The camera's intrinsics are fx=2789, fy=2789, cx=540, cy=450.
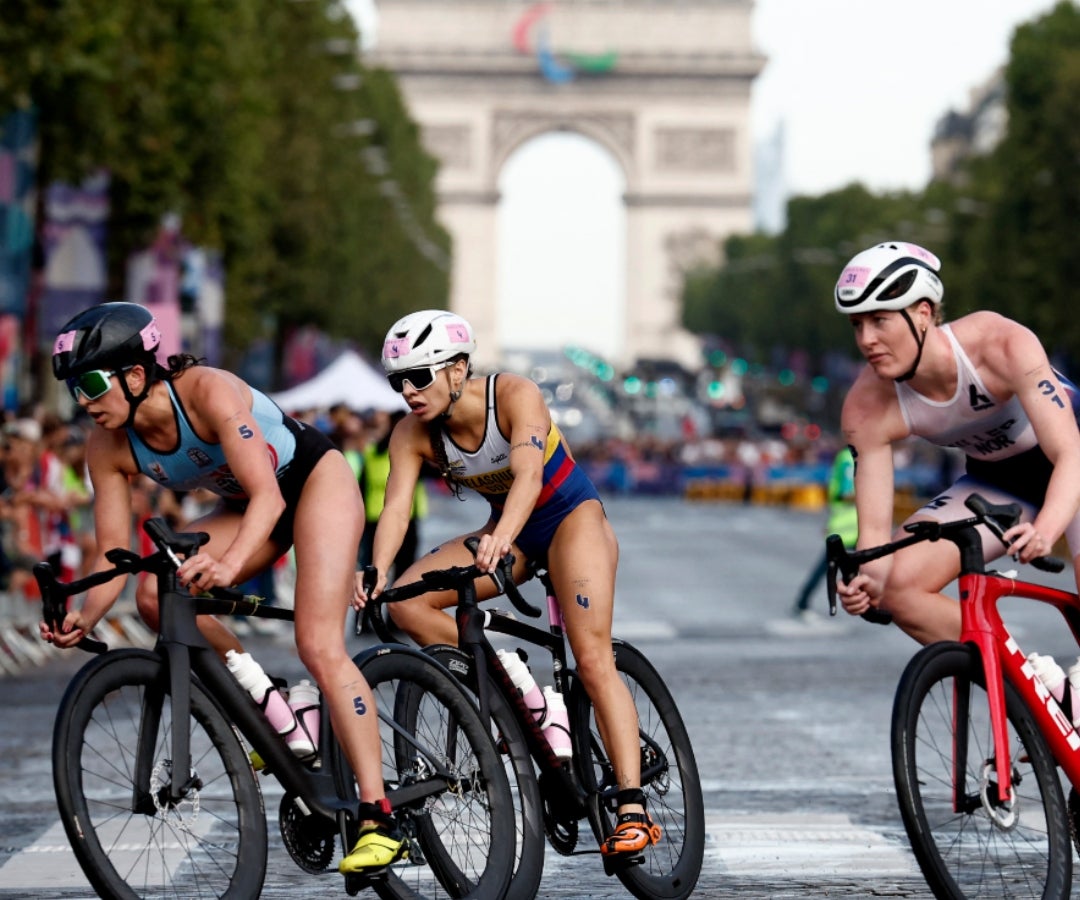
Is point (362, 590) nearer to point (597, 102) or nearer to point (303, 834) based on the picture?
point (303, 834)

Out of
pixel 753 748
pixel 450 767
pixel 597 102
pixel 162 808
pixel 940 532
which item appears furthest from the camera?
pixel 597 102

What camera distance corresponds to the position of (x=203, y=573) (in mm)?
6473

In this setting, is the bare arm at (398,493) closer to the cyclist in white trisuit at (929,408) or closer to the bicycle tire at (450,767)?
the bicycle tire at (450,767)

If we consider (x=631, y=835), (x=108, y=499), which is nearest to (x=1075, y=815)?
(x=631, y=835)

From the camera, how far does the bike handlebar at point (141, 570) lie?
6.45 m

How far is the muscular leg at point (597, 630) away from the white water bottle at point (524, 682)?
0.43ft

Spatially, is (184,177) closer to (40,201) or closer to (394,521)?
(40,201)

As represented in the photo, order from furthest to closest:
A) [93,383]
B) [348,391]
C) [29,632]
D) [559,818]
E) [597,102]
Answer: [597,102] < [348,391] < [29,632] < [559,818] < [93,383]

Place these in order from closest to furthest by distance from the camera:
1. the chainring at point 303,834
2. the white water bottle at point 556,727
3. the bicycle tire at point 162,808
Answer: the bicycle tire at point 162,808, the chainring at point 303,834, the white water bottle at point 556,727

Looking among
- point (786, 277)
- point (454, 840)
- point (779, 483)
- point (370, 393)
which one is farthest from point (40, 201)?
point (786, 277)

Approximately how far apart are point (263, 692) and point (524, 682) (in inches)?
28.7

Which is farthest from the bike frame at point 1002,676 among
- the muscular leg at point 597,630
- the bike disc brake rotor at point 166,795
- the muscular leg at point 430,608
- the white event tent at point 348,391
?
the white event tent at point 348,391

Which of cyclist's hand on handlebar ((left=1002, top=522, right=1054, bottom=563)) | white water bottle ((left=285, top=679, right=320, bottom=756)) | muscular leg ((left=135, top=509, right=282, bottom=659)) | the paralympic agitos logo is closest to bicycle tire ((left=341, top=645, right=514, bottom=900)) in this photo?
white water bottle ((left=285, top=679, right=320, bottom=756))

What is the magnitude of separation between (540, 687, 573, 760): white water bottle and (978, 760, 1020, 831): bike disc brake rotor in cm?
113
